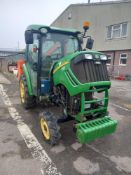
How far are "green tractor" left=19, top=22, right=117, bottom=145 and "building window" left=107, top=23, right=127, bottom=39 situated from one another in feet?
38.4

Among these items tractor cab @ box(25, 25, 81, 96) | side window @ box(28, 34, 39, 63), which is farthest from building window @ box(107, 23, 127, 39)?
side window @ box(28, 34, 39, 63)

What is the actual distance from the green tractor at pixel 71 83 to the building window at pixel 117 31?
11.7m

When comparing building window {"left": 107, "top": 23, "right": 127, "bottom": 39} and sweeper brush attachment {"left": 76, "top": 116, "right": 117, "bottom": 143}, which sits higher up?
building window {"left": 107, "top": 23, "right": 127, "bottom": 39}

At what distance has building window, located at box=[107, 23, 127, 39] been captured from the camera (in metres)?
14.4

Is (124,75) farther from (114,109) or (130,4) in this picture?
(114,109)

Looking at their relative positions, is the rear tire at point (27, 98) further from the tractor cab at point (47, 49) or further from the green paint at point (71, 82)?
the green paint at point (71, 82)

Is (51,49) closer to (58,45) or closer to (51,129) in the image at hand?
(58,45)

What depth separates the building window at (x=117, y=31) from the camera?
47.1 feet

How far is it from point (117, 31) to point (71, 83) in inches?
539

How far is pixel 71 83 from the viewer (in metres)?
3.06

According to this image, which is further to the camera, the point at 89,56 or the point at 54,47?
the point at 54,47

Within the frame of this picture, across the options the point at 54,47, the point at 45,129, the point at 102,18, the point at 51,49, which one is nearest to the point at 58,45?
the point at 54,47

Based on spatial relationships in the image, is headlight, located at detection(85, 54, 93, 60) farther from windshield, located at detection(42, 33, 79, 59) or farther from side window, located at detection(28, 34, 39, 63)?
side window, located at detection(28, 34, 39, 63)

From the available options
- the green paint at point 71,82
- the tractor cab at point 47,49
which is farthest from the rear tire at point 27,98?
the green paint at point 71,82
